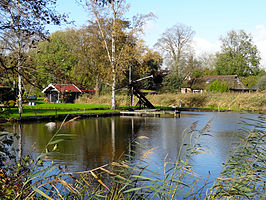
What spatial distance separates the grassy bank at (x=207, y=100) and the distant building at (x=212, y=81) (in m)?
23.5

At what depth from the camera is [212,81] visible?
211 ft

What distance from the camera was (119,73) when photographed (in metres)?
30.4

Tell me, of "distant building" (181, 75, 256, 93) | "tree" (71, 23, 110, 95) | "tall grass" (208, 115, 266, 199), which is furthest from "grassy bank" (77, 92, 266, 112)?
"tall grass" (208, 115, 266, 199)

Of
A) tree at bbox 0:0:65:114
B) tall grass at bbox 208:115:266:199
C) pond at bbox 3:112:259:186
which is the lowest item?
pond at bbox 3:112:259:186

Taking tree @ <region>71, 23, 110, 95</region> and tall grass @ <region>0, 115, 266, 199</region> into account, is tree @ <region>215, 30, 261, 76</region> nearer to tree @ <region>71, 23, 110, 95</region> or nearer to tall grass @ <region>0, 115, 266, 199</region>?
tree @ <region>71, 23, 110, 95</region>

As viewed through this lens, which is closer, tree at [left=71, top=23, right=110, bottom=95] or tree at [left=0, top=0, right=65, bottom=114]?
tree at [left=0, top=0, right=65, bottom=114]

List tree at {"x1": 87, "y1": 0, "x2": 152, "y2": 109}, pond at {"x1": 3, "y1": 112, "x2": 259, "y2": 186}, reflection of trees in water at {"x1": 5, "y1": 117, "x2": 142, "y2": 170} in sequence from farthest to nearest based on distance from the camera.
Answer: tree at {"x1": 87, "y1": 0, "x2": 152, "y2": 109} < reflection of trees in water at {"x1": 5, "y1": 117, "x2": 142, "y2": 170} < pond at {"x1": 3, "y1": 112, "x2": 259, "y2": 186}

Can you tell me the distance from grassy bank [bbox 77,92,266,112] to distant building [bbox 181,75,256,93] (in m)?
23.5

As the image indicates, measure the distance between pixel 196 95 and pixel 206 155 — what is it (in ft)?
102

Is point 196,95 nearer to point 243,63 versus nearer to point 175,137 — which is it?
point 175,137

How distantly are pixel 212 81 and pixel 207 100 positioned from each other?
2552 cm

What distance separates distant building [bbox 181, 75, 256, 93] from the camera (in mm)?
62875

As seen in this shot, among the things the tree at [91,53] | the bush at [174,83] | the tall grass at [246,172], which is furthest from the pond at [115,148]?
the bush at [174,83]

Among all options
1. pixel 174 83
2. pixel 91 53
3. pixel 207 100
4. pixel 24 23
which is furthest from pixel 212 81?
pixel 24 23
